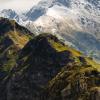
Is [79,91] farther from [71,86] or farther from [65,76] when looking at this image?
[65,76]

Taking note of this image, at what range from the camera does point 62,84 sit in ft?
618

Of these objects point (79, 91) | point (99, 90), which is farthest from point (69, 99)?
point (99, 90)

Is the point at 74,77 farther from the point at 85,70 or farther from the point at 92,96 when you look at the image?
the point at 92,96

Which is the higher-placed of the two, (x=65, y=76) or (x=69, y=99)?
(x=65, y=76)

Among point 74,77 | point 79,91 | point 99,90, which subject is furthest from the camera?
point 74,77

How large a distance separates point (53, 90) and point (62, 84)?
4.39m

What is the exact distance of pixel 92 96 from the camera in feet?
529

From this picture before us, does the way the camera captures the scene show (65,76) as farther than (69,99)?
Yes

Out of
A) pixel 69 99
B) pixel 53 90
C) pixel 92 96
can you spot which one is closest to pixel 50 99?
pixel 53 90

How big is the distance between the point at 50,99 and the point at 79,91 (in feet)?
66.0

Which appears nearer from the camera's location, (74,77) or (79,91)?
(79,91)

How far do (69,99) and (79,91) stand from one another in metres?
5.31

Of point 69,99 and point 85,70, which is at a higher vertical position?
point 85,70

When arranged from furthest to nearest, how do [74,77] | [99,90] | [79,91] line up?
[74,77], [79,91], [99,90]
